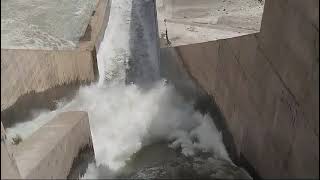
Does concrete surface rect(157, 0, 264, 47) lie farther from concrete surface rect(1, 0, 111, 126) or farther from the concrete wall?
concrete surface rect(1, 0, 111, 126)

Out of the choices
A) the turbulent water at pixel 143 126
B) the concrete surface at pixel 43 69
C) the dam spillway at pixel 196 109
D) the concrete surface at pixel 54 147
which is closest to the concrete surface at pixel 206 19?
the dam spillway at pixel 196 109

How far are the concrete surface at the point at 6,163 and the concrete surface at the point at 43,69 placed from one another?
311 centimetres

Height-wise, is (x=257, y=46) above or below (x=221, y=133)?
above

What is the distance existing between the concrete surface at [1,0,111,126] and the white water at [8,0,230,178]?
0.71 metres

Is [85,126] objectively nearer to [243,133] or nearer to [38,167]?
[38,167]

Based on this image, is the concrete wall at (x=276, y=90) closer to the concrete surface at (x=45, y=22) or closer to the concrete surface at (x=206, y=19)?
the concrete surface at (x=206, y=19)

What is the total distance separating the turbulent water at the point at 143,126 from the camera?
10.2 metres

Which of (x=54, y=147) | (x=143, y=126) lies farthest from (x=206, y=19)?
(x=54, y=147)

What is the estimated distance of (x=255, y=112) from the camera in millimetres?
8766

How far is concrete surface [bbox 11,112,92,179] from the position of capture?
7164 millimetres

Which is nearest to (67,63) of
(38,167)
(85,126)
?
(85,126)

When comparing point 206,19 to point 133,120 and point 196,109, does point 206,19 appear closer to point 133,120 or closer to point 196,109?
point 196,109

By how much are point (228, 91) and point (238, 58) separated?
0.95 m

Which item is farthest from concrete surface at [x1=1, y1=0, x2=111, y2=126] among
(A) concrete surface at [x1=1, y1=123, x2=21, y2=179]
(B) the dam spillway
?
(A) concrete surface at [x1=1, y1=123, x2=21, y2=179]
